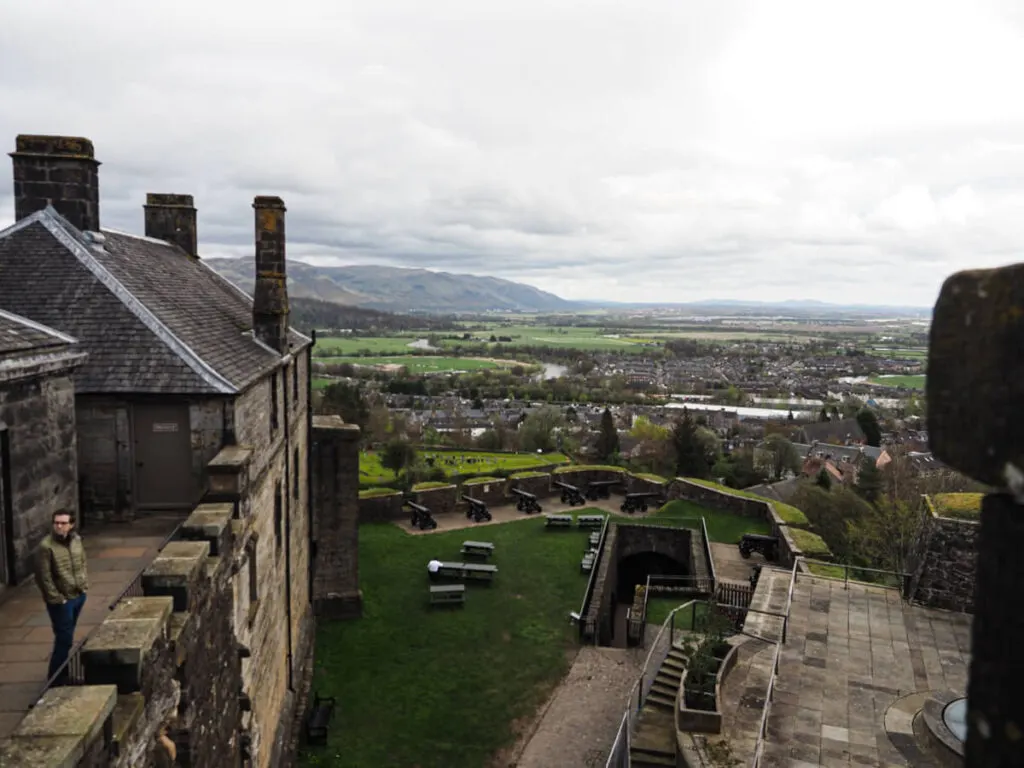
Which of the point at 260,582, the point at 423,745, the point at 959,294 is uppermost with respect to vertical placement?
the point at 959,294

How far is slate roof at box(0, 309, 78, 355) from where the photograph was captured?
7102 mm

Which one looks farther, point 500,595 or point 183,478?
point 500,595

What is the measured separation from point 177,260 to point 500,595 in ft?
43.2

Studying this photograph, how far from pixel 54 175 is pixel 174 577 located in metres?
8.50

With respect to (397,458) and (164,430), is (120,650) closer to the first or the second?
(164,430)

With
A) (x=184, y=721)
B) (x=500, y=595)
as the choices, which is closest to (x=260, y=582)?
(x=184, y=721)

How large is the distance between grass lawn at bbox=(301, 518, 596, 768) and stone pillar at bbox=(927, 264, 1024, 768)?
47.7 feet

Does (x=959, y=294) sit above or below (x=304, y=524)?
above

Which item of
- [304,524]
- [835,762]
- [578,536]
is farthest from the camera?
[578,536]

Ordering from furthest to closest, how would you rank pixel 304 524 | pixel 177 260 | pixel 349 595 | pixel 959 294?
pixel 349 595 < pixel 304 524 < pixel 177 260 < pixel 959 294

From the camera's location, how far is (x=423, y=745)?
14.9 meters

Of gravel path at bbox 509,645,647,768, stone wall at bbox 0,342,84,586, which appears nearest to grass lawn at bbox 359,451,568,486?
gravel path at bbox 509,645,647,768

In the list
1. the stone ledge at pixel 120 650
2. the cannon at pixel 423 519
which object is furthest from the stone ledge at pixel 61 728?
the cannon at pixel 423 519

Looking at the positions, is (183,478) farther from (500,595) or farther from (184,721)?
(500,595)
